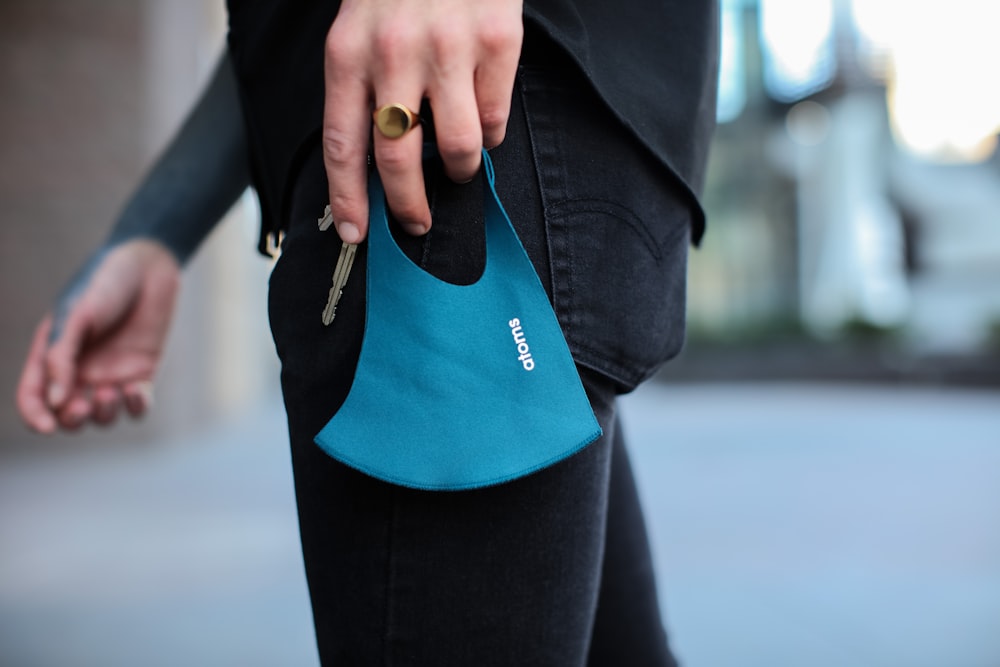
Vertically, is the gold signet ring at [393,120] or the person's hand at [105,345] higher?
the gold signet ring at [393,120]

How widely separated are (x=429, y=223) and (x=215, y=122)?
49 cm

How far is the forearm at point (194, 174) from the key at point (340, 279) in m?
0.44

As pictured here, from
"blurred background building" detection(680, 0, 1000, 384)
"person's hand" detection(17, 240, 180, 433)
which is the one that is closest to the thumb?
"person's hand" detection(17, 240, 180, 433)

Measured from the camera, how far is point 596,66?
61 cm

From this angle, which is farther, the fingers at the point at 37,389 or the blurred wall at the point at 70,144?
the blurred wall at the point at 70,144

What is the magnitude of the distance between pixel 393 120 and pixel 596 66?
→ 0.18m

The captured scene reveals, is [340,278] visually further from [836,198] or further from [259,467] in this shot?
[836,198]

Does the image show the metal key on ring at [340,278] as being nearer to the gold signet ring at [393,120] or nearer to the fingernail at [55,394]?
the gold signet ring at [393,120]

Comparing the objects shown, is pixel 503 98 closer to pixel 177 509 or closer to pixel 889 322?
pixel 177 509

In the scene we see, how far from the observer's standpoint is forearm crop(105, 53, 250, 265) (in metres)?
0.93

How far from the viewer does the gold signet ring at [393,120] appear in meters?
0.52

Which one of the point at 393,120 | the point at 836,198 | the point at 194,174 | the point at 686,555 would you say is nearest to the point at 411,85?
the point at 393,120

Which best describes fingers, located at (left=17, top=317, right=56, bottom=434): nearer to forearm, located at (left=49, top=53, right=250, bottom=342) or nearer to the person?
forearm, located at (left=49, top=53, right=250, bottom=342)

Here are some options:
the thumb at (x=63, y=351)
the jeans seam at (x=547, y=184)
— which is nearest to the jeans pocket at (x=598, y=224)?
the jeans seam at (x=547, y=184)
